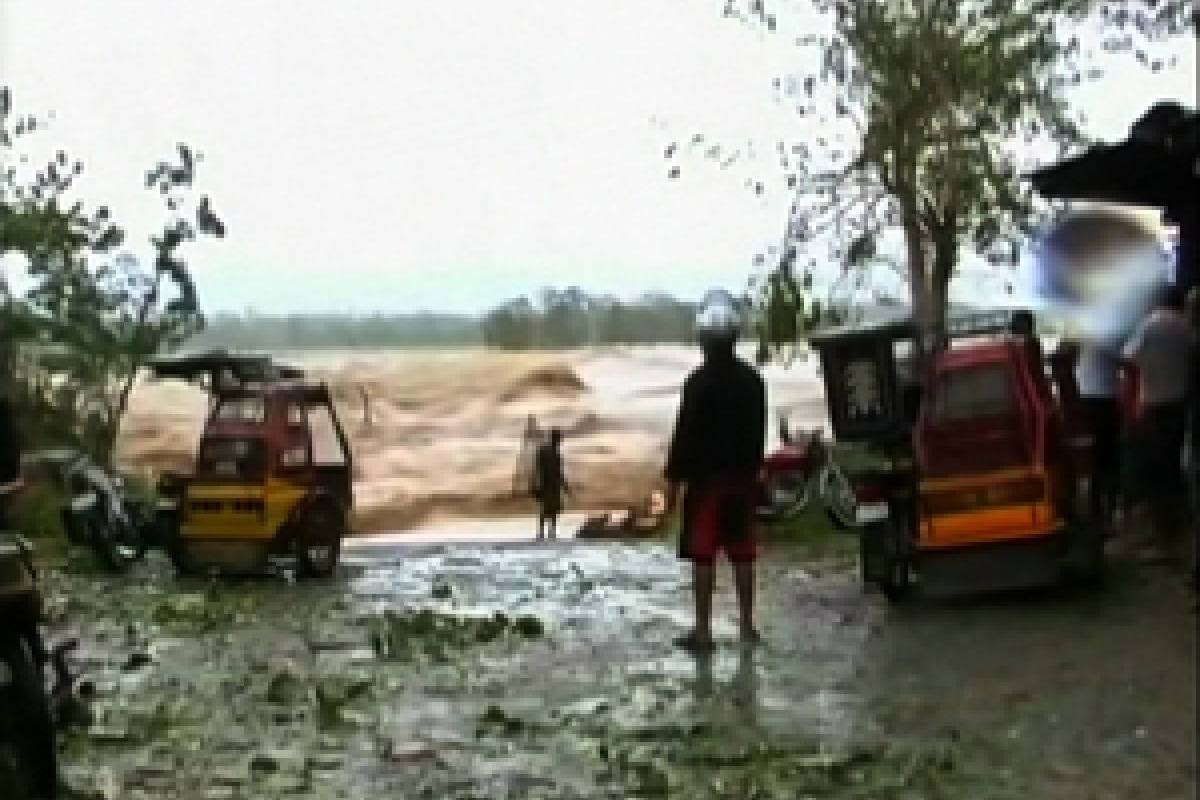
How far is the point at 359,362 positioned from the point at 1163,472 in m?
18.6

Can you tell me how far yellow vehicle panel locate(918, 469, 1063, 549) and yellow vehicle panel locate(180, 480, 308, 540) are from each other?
5.61m

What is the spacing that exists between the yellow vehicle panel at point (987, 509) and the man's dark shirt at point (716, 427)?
1.54 meters

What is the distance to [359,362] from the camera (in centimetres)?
2830

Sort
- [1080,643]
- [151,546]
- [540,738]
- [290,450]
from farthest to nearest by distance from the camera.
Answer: [151,546] → [290,450] → [1080,643] → [540,738]

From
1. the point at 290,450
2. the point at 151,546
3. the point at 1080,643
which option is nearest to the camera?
the point at 1080,643

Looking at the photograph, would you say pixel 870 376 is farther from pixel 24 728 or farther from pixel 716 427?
pixel 24 728

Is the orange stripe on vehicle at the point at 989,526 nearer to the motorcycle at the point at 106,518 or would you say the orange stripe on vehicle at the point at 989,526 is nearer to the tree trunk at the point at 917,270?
the tree trunk at the point at 917,270

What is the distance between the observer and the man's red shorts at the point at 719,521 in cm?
1020

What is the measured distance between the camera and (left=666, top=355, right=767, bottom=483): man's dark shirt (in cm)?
1013

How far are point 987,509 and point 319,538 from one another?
6050 millimetres

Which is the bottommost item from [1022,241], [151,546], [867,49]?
[151,546]

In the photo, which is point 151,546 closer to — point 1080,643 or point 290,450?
point 290,450

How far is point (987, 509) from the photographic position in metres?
11.0

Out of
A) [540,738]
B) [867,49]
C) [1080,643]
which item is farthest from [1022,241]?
[540,738]
